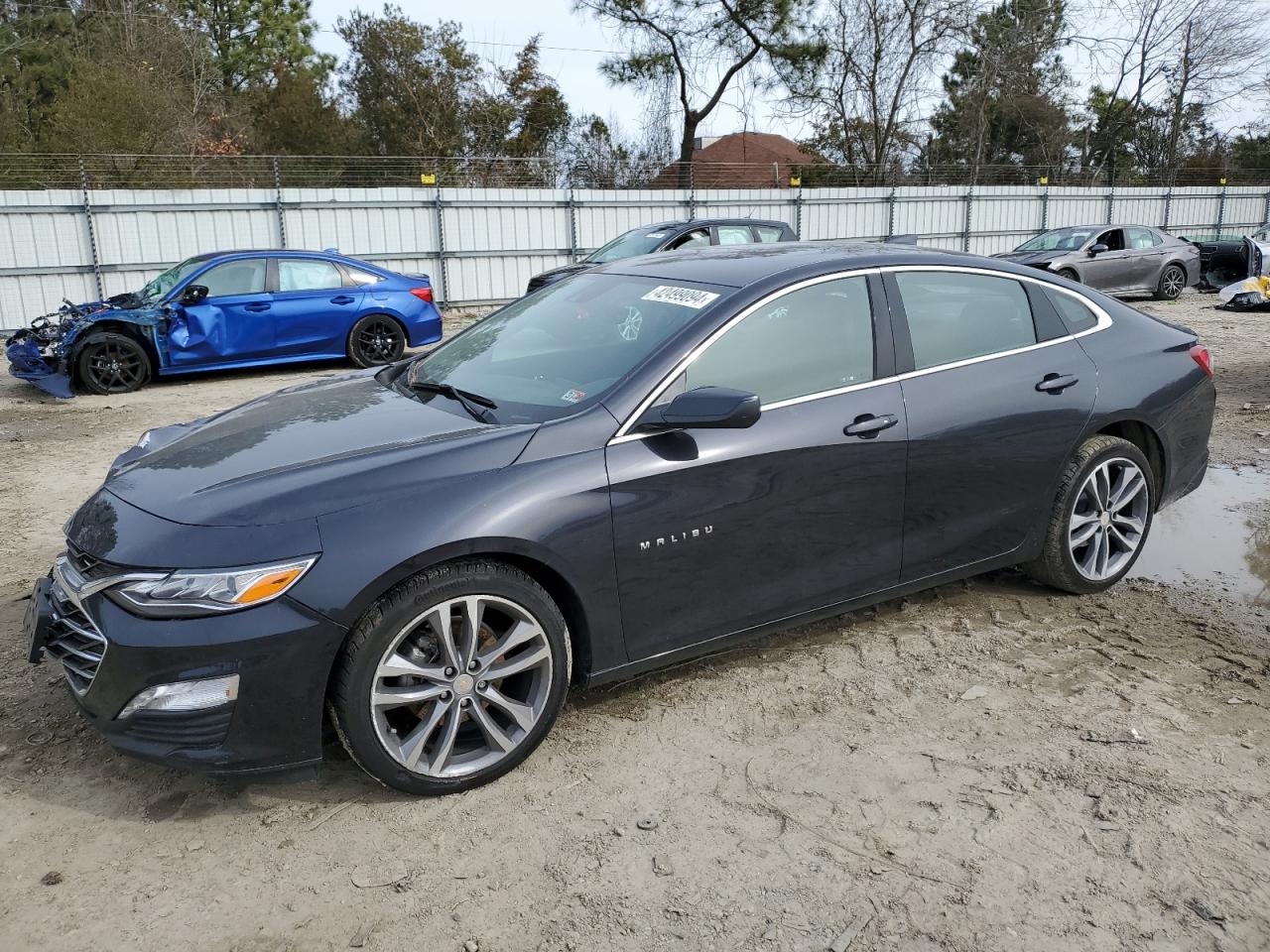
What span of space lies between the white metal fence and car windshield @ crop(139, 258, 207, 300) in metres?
6.00

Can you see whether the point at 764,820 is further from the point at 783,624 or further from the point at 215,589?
the point at 215,589

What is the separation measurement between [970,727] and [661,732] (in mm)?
1054

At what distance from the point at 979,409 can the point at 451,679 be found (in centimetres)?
231

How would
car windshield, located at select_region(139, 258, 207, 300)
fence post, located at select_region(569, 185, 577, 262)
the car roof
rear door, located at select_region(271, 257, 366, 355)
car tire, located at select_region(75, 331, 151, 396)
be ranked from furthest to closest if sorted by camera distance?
fence post, located at select_region(569, 185, 577, 262), rear door, located at select_region(271, 257, 366, 355), car windshield, located at select_region(139, 258, 207, 300), car tire, located at select_region(75, 331, 151, 396), the car roof

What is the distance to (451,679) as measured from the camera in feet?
9.89

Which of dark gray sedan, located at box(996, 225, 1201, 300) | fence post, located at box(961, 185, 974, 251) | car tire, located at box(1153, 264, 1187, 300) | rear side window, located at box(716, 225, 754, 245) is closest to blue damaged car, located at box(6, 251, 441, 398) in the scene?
rear side window, located at box(716, 225, 754, 245)

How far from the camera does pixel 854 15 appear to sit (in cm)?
3281

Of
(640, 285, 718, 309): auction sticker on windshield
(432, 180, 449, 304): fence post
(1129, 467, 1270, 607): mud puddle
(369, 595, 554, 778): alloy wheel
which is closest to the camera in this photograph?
(369, 595, 554, 778): alloy wheel

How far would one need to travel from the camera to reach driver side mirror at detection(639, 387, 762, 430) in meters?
3.16

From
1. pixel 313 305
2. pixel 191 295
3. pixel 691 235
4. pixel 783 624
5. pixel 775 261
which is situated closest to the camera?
pixel 783 624

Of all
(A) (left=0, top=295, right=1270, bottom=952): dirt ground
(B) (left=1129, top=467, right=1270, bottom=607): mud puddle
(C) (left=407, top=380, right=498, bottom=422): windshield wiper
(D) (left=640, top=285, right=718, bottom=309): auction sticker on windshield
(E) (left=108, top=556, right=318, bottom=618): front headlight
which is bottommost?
(B) (left=1129, top=467, right=1270, bottom=607): mud puddle

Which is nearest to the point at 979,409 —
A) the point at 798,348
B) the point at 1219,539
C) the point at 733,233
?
the point at 798,348

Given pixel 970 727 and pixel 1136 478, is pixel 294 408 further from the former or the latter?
pixel 1136 478

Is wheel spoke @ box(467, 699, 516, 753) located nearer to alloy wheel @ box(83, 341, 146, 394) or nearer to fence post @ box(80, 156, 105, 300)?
alloy wheel @ box(83, 341, 146, 394)
